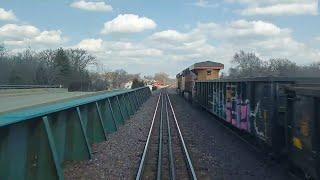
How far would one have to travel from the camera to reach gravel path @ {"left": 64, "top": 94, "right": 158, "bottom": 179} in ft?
37.4

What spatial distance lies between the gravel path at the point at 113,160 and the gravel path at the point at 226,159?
5.81ft

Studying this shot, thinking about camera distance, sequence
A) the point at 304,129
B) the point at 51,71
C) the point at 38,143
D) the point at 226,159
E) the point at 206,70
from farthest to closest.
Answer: the point at 51,71, the point at 206,70, the point at 226,159, the point at 38,143, the point at 304,129

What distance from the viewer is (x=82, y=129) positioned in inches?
512

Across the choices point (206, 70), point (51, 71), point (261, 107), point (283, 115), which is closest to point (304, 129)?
point (283, 115)

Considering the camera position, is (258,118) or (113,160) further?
(113,160)

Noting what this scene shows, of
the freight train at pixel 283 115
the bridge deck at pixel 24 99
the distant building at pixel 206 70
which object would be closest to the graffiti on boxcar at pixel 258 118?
the freight train at pixel 283 115

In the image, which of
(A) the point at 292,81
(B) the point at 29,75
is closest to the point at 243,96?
(A) the point at 292,81

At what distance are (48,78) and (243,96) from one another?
216 ft

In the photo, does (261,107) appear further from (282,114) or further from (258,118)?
(282,114)

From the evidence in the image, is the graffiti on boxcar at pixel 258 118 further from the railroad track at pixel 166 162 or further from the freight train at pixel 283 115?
the railroad track at pixel 166 162

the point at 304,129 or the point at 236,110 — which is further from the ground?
the point at 304,129

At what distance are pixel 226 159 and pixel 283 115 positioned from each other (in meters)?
3.03

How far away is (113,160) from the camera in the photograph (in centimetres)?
1359

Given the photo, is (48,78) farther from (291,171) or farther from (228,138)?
(291,171)
